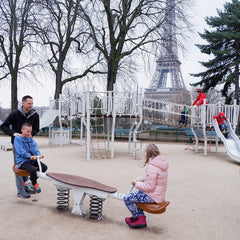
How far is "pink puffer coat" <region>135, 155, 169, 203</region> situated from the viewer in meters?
3.12

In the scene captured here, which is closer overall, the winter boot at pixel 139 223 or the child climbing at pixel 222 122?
the winter boot at pixel 139 223

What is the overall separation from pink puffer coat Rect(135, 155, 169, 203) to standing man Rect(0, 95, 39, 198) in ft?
7.63

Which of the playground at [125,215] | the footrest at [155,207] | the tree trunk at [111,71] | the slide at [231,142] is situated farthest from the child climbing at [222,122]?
the tree trunk at [111,71]

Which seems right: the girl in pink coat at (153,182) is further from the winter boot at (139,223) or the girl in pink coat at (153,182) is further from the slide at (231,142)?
the slide at (231,142)

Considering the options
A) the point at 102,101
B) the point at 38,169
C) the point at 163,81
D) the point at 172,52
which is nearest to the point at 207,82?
the point at 172,52

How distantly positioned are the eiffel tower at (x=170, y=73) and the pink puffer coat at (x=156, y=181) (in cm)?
1506

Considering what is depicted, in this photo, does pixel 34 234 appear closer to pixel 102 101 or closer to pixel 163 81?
pixel 102 101

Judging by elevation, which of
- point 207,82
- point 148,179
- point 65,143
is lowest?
point 65,143

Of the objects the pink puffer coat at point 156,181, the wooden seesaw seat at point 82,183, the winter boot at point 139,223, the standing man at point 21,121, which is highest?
the standing man at point 21,121

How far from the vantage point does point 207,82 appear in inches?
901

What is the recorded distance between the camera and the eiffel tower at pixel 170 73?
16811 millimetres

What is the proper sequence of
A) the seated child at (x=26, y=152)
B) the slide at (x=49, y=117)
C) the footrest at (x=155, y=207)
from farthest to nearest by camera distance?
1. the slide at (x=49, y=117)
2. the seated child at (x=26, y=152)
3. the footrest at (x=155, y=207)

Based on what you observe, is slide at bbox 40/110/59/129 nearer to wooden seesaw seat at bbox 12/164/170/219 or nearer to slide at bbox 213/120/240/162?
slide at bbox 213/120/240/162

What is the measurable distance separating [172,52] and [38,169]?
48.4 feet
